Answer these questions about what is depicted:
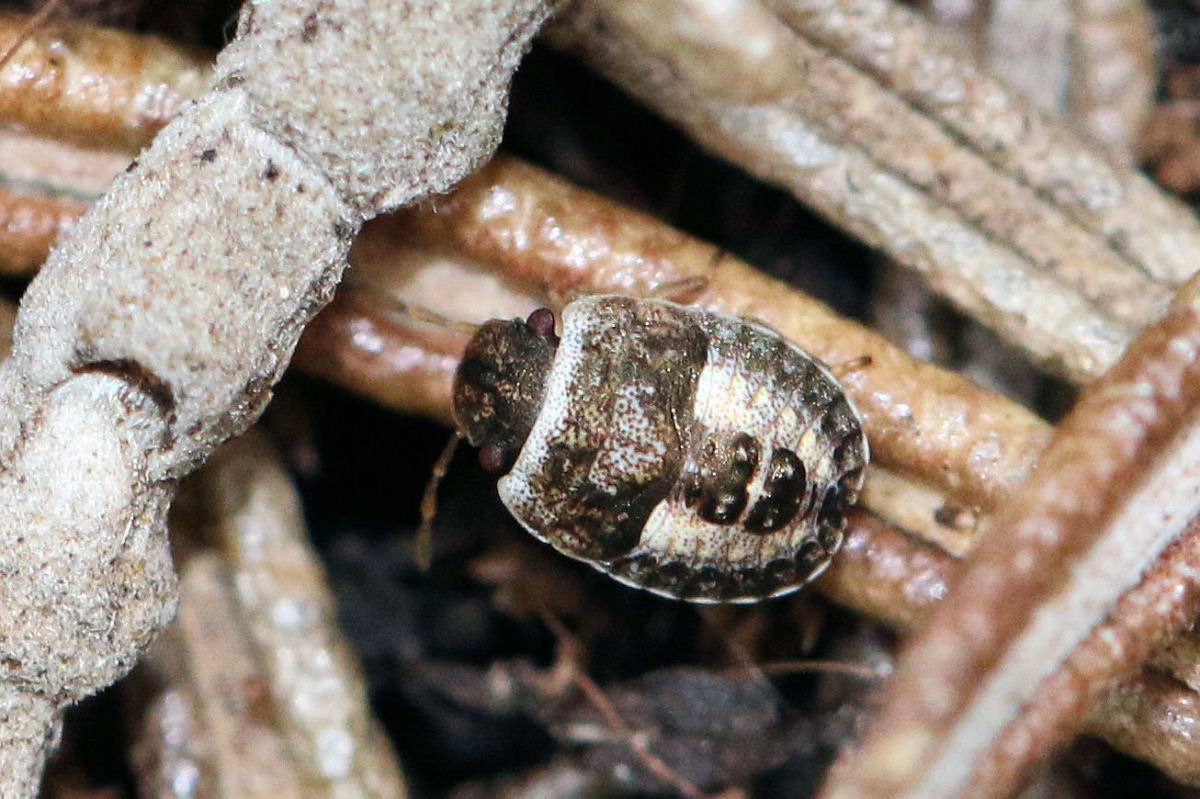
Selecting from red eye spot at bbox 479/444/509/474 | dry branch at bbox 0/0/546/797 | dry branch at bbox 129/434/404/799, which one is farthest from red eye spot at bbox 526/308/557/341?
dry branch at bbox 129/434/404/799

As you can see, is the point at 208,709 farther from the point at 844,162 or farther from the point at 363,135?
the point at 844,162

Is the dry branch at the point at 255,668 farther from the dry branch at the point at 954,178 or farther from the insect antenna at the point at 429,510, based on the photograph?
the dry branch at the point at 954,178

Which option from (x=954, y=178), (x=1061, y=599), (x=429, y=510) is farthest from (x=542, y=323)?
(x=1061, y=599)

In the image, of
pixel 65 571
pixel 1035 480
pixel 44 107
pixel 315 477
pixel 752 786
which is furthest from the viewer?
pixel 315 477

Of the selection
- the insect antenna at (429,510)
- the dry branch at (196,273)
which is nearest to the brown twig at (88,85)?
the dry branch at (196,273)

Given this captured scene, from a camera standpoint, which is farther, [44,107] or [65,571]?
[44,107]

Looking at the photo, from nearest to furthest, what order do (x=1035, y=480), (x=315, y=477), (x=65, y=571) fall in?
(x=1035, y=480) < (x=65, y=571) < (x=315, y=477)

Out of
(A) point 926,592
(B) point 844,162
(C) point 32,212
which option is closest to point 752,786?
(A) point 926,592
